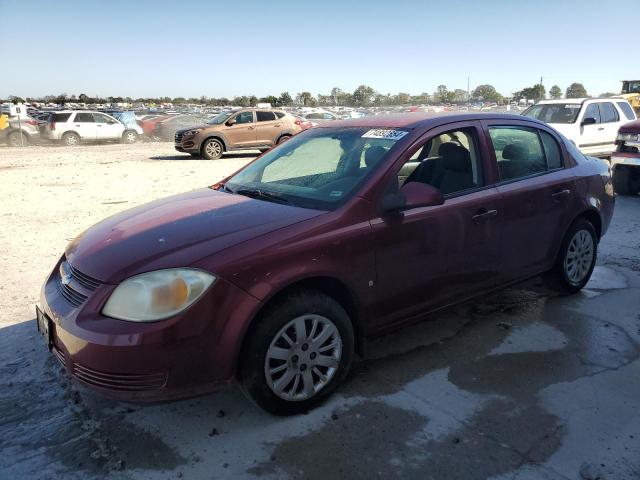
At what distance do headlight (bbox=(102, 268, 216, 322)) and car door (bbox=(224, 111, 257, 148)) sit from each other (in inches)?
607

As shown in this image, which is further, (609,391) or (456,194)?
(456,194)

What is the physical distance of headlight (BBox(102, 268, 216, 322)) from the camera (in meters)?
2.61

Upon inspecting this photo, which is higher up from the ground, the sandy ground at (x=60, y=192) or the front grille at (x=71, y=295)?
the front grille at (x=71, y=295)

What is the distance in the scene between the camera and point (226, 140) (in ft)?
57.5

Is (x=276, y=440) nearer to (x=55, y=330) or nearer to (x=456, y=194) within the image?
(x=55, y=330)

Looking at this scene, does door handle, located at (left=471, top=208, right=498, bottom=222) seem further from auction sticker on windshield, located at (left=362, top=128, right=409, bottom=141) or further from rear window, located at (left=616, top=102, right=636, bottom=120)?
rear window, located at (left=616, top=102, right=636, bottom=120)

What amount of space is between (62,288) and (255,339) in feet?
3.79

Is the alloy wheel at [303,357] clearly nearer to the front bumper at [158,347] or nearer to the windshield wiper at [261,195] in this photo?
the front bumper at [158,347]

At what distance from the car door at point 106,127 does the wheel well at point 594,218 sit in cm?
2301

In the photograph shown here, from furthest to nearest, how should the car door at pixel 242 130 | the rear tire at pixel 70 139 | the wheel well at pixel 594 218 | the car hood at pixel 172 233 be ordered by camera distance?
the rear tire at pixel 70 139, the car door at pixel 242 130, the wheel well at pixel 594 218, the car hood at pixel 172 233

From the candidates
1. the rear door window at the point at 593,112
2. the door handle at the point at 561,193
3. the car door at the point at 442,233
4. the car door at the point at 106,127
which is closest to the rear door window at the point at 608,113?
the rear door window at the point at 593,112

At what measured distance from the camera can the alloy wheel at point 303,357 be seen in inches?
114

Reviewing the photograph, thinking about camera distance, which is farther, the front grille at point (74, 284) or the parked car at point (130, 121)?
the parked car at point (130, 121)

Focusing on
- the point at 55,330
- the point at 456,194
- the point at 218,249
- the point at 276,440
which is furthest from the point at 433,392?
the point at 55,330
